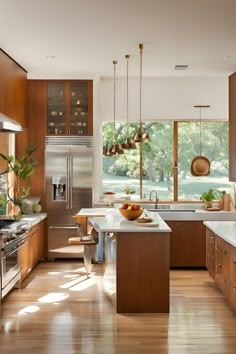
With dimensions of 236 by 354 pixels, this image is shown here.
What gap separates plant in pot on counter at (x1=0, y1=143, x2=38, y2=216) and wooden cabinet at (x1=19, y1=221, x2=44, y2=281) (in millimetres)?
401

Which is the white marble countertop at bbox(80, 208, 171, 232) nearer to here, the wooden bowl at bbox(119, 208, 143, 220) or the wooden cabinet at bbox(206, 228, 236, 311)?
the wooden bowl at bbox(119, 208, 143, 220)

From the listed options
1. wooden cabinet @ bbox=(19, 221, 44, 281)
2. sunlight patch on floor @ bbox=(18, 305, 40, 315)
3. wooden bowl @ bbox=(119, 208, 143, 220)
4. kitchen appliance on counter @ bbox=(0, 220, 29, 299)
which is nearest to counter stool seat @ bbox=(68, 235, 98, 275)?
wooden cabinet @ bbox=(19, 221, 44, 281)

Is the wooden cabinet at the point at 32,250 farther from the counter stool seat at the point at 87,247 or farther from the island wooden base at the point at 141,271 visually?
the island wooden base at the point at 141,271

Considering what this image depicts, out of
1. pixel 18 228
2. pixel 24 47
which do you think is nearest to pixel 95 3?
pixel 24 47

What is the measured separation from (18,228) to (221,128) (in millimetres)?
4228

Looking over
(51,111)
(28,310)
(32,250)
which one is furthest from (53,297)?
(51,111)

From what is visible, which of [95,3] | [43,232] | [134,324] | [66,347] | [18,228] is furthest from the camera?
[43,232]

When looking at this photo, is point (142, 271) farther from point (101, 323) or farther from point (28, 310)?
point (28, 310)

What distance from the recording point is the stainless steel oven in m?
5.46

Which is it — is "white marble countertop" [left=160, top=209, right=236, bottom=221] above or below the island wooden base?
above

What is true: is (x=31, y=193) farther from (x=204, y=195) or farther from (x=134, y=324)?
(x=134, y=324)

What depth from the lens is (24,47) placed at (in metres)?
6.35

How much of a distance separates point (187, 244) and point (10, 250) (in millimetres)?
2949

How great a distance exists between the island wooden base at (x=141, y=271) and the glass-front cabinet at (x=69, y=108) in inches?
130
